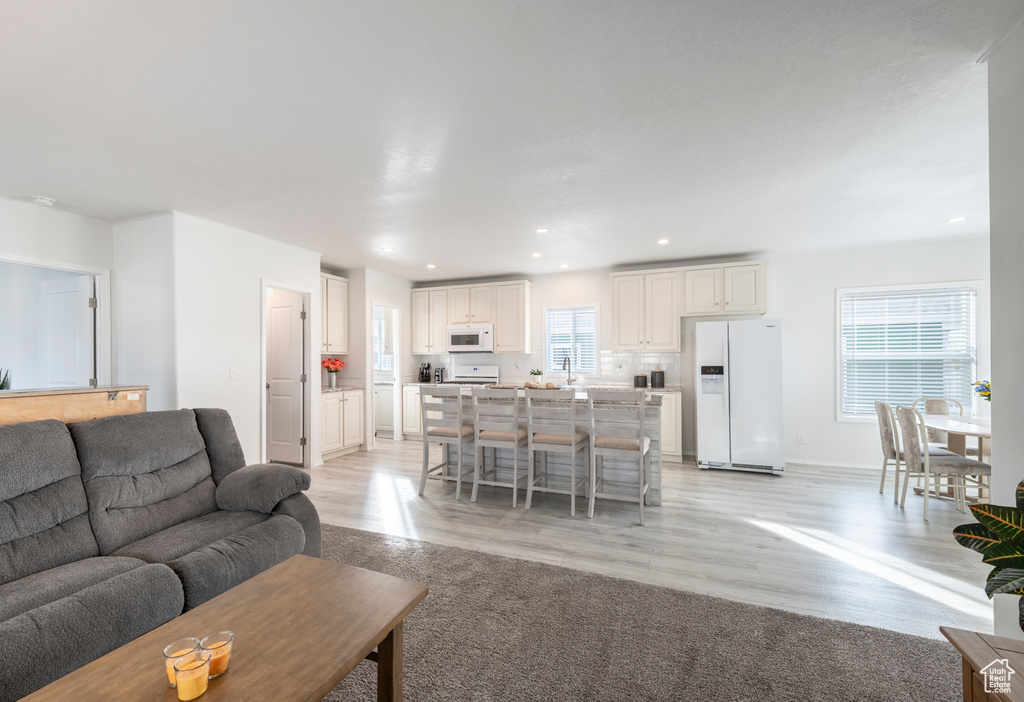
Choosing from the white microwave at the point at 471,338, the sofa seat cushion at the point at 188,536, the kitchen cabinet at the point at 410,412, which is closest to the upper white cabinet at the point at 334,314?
the kitchen cabinet at the point at 410,412

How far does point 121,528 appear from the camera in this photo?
2.04m

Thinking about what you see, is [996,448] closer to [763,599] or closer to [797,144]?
[763,599]

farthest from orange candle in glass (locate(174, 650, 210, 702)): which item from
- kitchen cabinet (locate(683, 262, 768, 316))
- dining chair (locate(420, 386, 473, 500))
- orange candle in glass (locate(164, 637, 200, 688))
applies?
kitchen cabinet (locate(683, 262, 768, 316))

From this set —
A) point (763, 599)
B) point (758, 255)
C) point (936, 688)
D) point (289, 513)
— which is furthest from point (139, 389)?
point (758, 255)

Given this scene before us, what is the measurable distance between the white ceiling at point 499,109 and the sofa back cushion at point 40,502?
1576mm

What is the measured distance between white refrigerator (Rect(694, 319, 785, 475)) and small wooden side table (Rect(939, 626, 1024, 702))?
3813 mm

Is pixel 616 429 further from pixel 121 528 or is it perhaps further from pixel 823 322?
pixel 823 322

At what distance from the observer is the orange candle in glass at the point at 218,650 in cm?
111

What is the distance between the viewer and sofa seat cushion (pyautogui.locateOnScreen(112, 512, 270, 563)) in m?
1.93

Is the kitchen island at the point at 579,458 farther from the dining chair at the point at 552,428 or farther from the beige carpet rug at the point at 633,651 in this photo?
the beige carpet rug at the point at 633,651

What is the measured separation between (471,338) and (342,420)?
211cm

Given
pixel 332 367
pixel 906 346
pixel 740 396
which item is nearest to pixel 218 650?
pixel 332 367

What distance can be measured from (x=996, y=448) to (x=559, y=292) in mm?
4911

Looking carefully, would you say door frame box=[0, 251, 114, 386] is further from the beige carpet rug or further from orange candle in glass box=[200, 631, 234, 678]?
orange candle in glass box=[200, 631, 234, 678]
